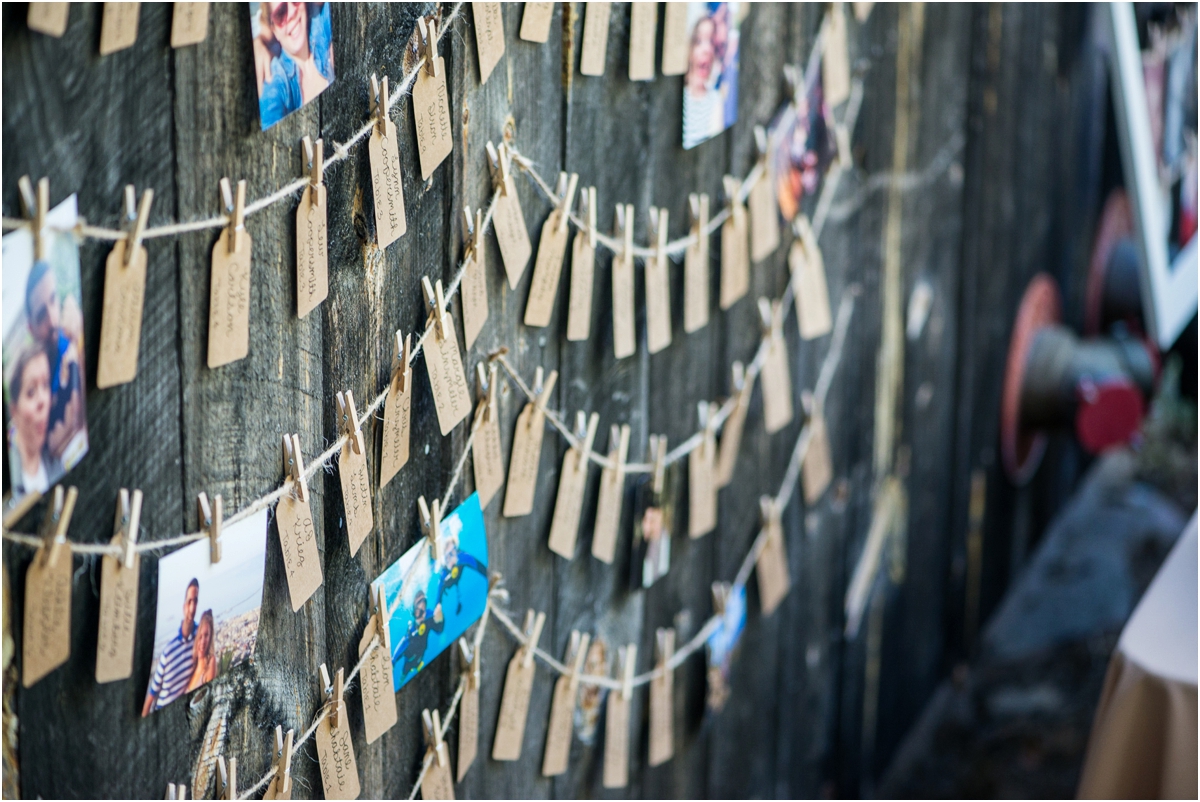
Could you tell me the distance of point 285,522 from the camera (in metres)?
0.83

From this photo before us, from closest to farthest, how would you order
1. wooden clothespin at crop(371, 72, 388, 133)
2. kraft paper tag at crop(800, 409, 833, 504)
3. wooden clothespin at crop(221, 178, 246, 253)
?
wooden clothespin at crop(221, 178, 246, 253) → wooden clothespin at crop(371, 72, 388, 133) → kraft paper tag at crop(800, 409, 833, 504)

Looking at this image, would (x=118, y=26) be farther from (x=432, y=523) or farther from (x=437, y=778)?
(x=437, y=778)

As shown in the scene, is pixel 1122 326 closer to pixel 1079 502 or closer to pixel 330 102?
pixel 1079 502

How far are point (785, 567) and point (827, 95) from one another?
2.18ft

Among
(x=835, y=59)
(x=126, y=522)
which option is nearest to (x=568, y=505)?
(x=126, y=522)

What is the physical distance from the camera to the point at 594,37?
3.59 feet

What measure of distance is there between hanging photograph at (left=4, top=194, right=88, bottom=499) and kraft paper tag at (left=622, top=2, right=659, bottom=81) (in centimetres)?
64

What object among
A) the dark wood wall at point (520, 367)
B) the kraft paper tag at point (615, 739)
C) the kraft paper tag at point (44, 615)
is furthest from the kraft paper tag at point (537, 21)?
the kraft paper tag at point (615, 739)

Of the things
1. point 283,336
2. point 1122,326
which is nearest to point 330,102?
point 283,336

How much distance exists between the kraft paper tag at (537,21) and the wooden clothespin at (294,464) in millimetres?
418

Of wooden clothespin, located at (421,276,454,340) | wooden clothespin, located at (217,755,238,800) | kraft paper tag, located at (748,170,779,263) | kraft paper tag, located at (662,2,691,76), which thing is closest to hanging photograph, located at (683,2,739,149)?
kraft paper tag, located at (662,2,691,76)

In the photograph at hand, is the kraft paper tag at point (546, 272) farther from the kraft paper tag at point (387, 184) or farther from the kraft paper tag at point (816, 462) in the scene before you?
the kraft paper tag at point (816, 462)

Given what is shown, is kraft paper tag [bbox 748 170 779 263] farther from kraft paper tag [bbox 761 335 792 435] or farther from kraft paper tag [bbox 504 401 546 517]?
kraft paper tag [bbox 504 401 546 517]

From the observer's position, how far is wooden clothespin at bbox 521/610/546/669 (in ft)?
3.78
